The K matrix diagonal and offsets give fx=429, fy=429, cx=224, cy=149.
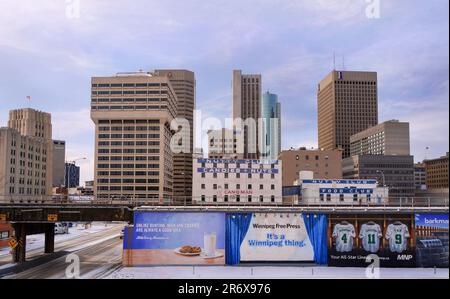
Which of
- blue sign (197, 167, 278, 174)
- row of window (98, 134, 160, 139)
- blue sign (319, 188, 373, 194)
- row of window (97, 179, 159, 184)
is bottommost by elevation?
blue sign (319, 188, 373, 194)

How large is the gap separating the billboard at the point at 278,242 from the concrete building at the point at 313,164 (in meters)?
102

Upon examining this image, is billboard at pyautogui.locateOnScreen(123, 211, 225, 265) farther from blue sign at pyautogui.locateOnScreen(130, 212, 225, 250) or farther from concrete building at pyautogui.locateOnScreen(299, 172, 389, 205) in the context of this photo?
concrete building at pyautogui.locateOnScreen(299, 172, 389, 205)

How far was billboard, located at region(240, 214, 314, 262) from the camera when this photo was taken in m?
45.9

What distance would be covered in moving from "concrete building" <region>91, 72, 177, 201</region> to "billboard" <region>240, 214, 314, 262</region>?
141m

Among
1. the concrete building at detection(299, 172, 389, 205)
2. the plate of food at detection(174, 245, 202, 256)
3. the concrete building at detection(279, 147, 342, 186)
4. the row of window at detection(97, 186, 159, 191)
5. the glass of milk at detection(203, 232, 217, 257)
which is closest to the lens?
the plate of food at detection(174, 245, 202, 256)

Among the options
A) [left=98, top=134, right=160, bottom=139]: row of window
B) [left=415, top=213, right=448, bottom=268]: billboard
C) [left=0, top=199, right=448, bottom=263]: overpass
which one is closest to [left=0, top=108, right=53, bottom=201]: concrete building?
[left=98, top=134, right=160, bottom=139]: row of window

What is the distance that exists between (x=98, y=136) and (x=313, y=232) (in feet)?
510

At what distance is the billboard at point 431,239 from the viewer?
44750 millimetres

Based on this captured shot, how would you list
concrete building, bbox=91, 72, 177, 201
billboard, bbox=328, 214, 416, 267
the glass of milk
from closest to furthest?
billboard, bbox=328, 214, 416, 267 → the glass of milk → concrete building, bbox=91, 72, 177, 201

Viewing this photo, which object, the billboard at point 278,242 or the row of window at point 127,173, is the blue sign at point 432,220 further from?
the row of window at point 127,173

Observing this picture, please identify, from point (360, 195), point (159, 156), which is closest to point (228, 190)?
point (360, 195)

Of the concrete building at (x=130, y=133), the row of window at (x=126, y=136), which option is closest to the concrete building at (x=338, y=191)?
the concrete building at (x=130, y=133)
